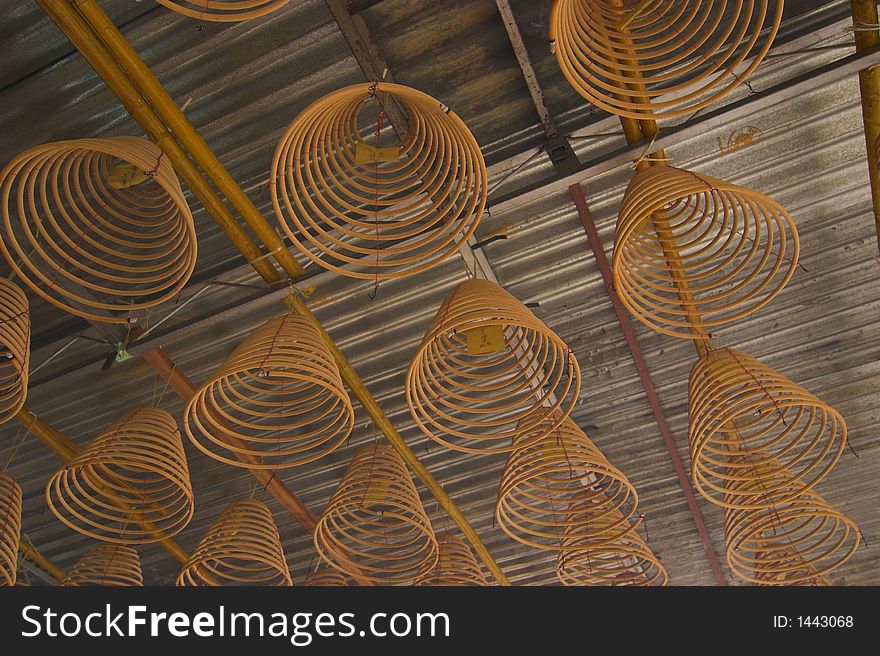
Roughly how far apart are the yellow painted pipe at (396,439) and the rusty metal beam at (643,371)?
8.27ft

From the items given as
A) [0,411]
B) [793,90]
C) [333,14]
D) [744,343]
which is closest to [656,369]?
[744,343]

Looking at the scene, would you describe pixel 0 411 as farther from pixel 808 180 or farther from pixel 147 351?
pixel 808 180

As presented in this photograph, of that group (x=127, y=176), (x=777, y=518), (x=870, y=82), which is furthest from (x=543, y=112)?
(x=777, y=518)

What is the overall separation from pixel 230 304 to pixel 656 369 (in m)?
4.36

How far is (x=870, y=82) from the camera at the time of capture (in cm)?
575

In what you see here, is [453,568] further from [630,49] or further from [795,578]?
[630,49]

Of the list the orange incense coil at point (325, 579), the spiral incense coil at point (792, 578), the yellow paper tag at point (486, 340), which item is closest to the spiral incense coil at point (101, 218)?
the yellow paper tag at point (486, 340)

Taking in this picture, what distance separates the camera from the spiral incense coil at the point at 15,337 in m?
5.37

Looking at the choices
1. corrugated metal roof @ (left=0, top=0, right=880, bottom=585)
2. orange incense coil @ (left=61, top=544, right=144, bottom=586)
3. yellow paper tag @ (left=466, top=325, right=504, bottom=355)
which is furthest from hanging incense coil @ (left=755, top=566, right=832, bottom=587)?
orange incense coil @ (left=61, top=544, right=144, bottom=586)

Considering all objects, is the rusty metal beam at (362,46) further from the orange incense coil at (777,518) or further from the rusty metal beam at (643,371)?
→ the orange incense coil at (777,518)

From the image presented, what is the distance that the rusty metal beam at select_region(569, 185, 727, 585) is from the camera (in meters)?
7.06

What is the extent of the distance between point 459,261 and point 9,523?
14.3ft

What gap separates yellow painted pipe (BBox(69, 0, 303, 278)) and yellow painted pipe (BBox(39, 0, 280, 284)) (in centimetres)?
5
